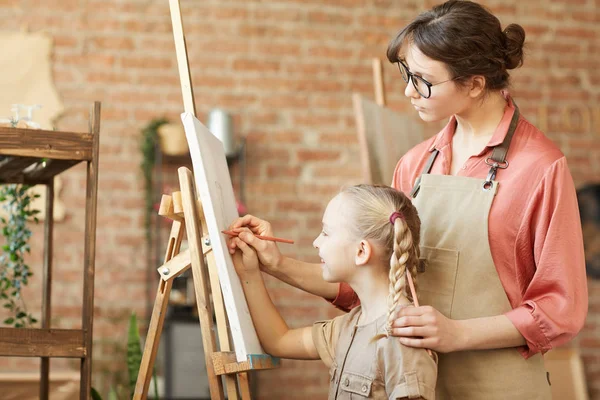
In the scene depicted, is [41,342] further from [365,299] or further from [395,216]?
[395,216]

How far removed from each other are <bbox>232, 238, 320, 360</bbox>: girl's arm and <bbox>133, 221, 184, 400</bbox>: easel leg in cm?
21

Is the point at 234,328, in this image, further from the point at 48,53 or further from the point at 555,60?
the point at 555,60

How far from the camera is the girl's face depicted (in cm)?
171

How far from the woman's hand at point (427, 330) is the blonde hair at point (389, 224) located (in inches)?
1.6

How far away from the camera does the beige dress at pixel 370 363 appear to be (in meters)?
1.54

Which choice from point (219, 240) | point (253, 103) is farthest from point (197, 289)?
point (253, 103)

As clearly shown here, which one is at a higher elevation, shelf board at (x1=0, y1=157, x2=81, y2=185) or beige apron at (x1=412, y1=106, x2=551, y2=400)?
shelf board at (x1=0, y1=157, x2=81, y2=185)

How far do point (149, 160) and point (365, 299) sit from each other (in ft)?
8.31

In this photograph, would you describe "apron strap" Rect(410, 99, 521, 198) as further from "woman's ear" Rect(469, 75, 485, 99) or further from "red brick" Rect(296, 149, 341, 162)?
"red brick" Rect(296, 149, 341, 162)

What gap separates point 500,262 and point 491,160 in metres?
0.23

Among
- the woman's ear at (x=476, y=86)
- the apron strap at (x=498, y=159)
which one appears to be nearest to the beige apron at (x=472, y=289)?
the apron strap at (x=498, y=159)

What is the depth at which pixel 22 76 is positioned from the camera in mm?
4039

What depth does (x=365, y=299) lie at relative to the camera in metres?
1.74

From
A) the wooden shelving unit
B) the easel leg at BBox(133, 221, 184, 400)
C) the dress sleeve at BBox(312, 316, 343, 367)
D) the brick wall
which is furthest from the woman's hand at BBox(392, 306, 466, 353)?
the brick wall
